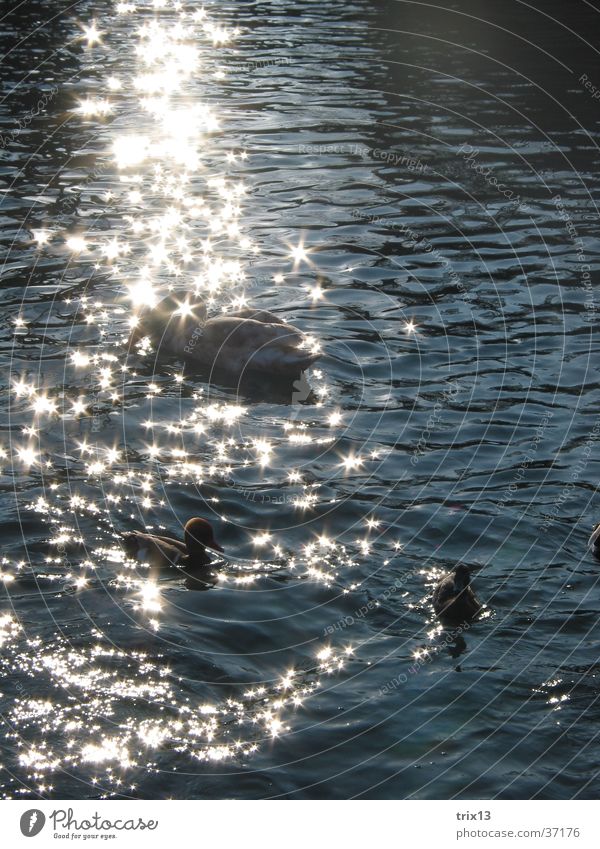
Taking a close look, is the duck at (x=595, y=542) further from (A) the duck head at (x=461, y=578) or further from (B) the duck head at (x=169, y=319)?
(B) the duck head at (x=169, y=319)

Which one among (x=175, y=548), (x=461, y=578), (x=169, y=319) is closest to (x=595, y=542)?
(x=461, y=578)

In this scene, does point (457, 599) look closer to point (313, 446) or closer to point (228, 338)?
point (313, 446)

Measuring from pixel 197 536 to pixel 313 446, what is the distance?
2.87m

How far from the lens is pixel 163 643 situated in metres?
11.3

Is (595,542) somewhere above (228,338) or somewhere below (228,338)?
below

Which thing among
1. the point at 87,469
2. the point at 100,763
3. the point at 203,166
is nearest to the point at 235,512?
the point at 87,469

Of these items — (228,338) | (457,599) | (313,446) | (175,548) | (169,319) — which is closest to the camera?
(457,599)

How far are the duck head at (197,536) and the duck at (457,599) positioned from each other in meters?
2.51

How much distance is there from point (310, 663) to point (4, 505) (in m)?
4.37

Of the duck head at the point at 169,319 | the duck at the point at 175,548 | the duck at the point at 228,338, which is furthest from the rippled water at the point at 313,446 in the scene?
the duck head at the point at 169,319

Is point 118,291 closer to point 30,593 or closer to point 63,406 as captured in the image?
point 63,406

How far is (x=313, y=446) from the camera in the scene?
15125 millimetres

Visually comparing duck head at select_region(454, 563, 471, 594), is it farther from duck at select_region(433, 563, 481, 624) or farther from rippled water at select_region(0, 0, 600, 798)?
rippled water at select_region(0, 0, 600, 798)

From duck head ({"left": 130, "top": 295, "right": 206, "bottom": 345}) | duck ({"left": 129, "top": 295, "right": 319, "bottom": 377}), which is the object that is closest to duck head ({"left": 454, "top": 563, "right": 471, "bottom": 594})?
duck ({"left": 129, "top": 295, "right": 319, "bottom": 377})
